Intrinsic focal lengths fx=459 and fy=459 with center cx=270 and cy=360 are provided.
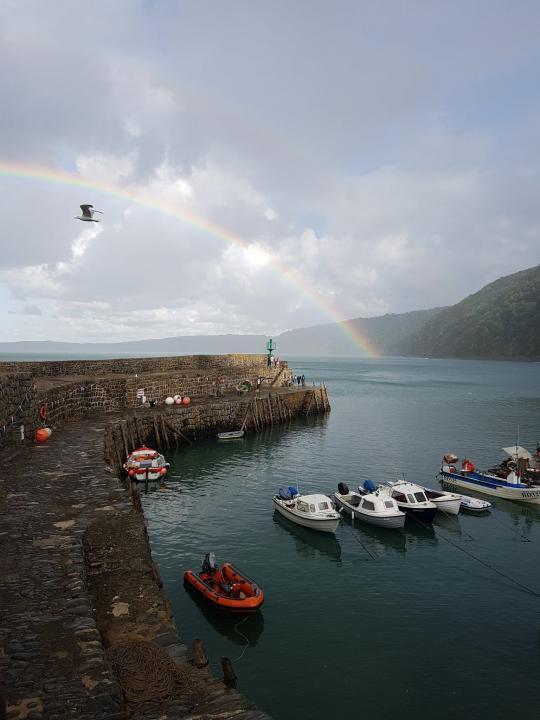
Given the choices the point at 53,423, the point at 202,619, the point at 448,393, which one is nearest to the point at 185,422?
the point at 53,423

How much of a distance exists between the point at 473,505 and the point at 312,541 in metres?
11.3

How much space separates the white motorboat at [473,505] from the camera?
27.5 m

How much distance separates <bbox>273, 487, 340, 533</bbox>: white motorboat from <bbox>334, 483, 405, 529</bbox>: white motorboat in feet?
6.90

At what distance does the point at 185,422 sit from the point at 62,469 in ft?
77.7

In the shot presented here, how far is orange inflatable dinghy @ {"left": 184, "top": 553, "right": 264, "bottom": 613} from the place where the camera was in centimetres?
1543

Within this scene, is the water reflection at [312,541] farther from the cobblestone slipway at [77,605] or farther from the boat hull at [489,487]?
the boat hull at [489,487]

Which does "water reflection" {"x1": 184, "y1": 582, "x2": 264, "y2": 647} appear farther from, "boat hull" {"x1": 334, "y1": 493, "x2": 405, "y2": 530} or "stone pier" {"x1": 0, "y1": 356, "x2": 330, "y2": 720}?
"boat hull" {"x1": 334, "y1": 493, "x2": 405, "y2": 530}

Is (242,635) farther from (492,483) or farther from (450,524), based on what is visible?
(492,483)

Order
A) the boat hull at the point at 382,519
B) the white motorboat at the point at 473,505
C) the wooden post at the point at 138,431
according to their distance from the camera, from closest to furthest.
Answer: the boat hull at the point at 382,519 < the white motorboat at the point at 473,505 < the wooden post at the point at 138,431

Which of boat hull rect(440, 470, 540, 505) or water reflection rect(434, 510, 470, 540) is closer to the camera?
water reflection rect(434, 510, 470, 540)

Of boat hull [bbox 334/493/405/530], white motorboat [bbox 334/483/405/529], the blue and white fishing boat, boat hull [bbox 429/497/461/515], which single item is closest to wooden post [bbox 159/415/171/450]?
white motorboat [bbox 334/483/405/529]

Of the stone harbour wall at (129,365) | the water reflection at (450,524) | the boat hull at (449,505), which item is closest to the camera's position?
the water reflection at (450,524)

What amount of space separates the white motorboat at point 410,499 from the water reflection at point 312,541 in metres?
4.77

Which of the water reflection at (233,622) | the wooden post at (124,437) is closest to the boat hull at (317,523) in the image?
the water reflection at (233,622)
